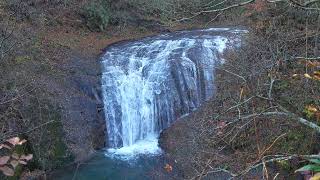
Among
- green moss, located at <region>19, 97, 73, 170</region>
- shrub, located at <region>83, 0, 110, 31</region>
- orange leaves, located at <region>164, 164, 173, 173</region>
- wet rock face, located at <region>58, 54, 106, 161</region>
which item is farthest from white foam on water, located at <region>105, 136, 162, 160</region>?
shrub, located at <region>83, 0, 110, 31</region>

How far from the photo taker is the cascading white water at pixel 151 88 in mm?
12477

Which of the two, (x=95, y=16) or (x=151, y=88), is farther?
(x=95, y=16)

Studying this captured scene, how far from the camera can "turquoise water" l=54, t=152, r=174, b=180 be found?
976cm

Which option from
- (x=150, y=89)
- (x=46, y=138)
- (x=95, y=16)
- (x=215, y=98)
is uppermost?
(x=95, y=16)

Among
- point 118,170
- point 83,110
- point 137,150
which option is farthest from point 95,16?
point 118,170

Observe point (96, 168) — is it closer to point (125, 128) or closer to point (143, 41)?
point (125, 128)

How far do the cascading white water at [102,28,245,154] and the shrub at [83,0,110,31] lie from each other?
3220 mm

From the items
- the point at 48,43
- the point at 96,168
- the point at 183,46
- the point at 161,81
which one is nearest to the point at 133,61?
the point at 161,81

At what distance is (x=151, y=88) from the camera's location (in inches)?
518

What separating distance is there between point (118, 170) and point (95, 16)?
9.40 metres

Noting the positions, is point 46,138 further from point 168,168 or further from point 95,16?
point 95,16

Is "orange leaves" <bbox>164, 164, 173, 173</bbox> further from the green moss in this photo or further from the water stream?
the green moss

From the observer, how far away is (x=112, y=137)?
1224cm

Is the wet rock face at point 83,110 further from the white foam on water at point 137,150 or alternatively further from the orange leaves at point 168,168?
the orange leaves at point 168,168
